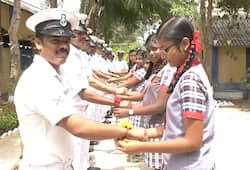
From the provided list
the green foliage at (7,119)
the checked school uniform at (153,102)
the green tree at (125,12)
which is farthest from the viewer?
the green tree at (125,12)

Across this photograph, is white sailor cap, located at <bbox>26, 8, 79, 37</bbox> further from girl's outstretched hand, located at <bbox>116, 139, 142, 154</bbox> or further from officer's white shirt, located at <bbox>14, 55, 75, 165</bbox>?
girl's outstretched hand, located at <bbox>116, 139, 142, 154</bbox>

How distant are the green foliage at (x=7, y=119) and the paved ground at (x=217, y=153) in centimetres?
21

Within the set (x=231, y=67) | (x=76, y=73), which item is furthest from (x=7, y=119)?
(x=231, y=67)

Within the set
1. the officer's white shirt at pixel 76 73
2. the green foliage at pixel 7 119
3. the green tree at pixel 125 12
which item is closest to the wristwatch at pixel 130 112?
the officer's white shirt at pixel 76 73

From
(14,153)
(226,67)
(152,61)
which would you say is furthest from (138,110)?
(226,67)

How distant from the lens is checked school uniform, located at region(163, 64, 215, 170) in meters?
2.47

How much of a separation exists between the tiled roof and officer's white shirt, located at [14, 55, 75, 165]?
65.7ft

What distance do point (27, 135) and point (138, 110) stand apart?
127 centimetres

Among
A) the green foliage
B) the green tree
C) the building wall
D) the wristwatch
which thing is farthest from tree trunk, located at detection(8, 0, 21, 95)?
the building wall

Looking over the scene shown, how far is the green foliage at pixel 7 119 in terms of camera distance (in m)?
10.3

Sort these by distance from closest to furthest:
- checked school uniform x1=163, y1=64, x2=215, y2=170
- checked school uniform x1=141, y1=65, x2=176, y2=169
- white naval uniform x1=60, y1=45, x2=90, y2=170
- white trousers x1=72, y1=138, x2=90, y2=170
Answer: checked school uniform x1=163, y1=64, x2=215, y2=170 → checked school uniform x1=141, y1=65, x2=176, y2=169 → white naval uniform x1=60, y1=45, x2=90, y2=170 → white trousers x1=72, y1=138, x2=90, y2=170

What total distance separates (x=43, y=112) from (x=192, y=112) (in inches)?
29.7

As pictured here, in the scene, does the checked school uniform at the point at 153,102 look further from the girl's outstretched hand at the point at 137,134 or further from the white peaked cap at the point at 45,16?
the white peaked cap at the point at 45,16

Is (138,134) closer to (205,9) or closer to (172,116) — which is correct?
(172,116)
